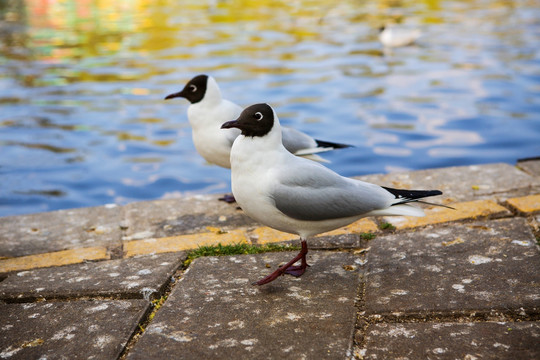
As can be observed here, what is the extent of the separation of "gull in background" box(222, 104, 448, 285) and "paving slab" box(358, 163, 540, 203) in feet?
4.06

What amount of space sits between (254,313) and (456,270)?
1039 mm

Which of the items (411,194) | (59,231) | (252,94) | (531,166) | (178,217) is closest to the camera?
(411,194)

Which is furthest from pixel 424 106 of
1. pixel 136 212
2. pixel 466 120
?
pixel 136 212

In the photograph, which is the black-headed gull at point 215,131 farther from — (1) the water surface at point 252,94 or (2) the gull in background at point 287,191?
(1) the water surface at point 252,94

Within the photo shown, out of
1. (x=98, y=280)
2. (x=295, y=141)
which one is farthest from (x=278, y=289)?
(x=295, y=141)

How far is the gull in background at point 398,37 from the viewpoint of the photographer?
40.2 feet

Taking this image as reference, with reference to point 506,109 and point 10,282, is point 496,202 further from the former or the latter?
point 506,109

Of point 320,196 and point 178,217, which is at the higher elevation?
point 320,196

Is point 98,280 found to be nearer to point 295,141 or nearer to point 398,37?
point 295,141

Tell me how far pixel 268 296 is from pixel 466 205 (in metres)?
1.70

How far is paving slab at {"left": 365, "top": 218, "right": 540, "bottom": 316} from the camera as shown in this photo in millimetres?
2672

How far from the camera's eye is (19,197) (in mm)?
6223

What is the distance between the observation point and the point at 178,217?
4.23 metres

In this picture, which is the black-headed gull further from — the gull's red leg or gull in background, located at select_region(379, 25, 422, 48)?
gull in background, located at select_region(379, 25, 422, 48)
